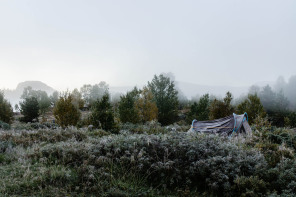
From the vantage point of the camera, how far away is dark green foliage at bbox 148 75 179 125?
31.3 metres

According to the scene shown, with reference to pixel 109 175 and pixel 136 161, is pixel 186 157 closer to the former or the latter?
pixel 136 161

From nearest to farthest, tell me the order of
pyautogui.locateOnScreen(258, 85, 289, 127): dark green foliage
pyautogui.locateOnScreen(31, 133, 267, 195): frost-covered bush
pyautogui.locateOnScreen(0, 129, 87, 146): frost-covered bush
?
pyautogui.locateOnScreen(31, 133, 267, 195): frost-covered bush → pyautogui.locateOnScreen(0, 129, 87, 146): frost-covered bush → pyautogui.locateOnScreen(258, 85, 289, 127): dark green foliage

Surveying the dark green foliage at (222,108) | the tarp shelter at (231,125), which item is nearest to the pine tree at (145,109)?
the dark green foliage at (222,108)

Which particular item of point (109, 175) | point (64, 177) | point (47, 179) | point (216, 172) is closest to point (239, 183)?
point (216, 172)

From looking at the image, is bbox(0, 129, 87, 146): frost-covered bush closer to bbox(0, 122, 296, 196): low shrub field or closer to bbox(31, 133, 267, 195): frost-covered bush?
bbox(0, 122, 296, 196): low shrub field

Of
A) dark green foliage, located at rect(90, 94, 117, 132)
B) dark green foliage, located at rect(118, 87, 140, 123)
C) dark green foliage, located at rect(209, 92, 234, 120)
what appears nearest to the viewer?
dark green foliage, located at rect(90, 94, 117, 132)

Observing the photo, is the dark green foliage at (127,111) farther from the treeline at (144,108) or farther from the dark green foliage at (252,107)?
the dark green foliage at (252,107)

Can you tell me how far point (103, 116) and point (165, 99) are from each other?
64.1ft

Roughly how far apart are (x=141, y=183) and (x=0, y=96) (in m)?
28.8

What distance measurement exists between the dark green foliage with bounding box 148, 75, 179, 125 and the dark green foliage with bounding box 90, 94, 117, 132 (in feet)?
59.0

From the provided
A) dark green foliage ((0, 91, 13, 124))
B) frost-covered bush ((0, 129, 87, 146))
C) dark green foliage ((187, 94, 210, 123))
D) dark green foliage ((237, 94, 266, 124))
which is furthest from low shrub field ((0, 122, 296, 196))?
dark green foliage ((0, 91, 13, 124))

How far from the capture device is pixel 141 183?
390 centimetres

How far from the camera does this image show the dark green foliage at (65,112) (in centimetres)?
1712

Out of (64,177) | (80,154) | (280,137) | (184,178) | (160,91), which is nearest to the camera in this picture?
(64,177)
